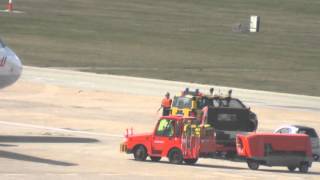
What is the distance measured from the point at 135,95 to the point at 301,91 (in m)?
14.2

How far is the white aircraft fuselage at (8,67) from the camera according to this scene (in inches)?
1385

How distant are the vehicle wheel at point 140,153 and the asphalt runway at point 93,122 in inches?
9.9

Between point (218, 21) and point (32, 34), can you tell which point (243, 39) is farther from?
point (32, 34)

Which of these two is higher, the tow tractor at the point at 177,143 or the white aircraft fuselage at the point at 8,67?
the white aircraft fuselage at the point at 8,67

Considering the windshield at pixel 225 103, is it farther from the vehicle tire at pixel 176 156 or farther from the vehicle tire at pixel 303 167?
the vehicle tire at pixel 303 167

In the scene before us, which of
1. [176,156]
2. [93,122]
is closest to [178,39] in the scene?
[93,122]

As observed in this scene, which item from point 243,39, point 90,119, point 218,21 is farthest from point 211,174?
point 218,21

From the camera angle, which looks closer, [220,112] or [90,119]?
[220,112]

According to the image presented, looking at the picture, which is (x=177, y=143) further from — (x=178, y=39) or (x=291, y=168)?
(x=178, y=39)

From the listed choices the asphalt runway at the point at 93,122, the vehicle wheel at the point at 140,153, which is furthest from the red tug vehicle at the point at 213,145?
the asphalt runway at the point at 93,122

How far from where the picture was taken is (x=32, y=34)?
97.0 metres

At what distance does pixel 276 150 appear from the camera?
3197 centimetres

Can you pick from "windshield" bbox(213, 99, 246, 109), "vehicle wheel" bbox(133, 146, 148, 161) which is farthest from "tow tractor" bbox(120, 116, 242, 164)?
"windshield" bbox(213, 99, 246, 109)

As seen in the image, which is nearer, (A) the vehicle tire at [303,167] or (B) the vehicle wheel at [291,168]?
(A) the vehicle tire at [303,167]
